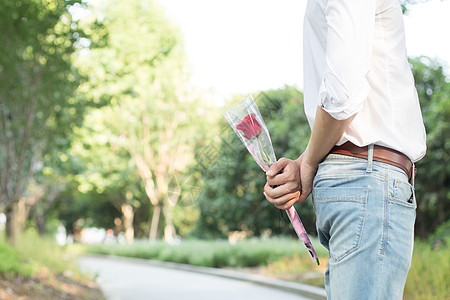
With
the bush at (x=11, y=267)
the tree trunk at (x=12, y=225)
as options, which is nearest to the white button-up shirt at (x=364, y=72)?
the bush at (x=11, y=267)

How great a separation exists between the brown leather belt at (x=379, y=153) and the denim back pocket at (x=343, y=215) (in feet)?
0.34

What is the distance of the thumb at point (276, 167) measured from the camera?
5.11 feet

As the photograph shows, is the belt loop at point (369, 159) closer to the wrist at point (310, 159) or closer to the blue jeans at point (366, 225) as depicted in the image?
the blue jeans at point (366, 225)

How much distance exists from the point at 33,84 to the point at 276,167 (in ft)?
25.0

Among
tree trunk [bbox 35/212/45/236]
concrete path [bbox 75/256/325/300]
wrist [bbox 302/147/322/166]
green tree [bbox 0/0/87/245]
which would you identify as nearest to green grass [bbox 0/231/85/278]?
concrete path [bbox 75/256/325/300]

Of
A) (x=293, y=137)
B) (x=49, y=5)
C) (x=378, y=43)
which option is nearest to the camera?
(x=378, y=43)

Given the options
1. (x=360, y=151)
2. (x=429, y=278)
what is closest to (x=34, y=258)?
(x=429, y=278)

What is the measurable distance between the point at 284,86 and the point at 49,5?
41.1ft

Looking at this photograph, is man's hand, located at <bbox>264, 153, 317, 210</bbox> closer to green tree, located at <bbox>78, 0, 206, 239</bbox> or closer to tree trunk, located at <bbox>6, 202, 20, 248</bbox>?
tree trunk, located at <bbox>6, 202, 20, 248</bbox>

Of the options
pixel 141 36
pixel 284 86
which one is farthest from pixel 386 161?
pixel 141 36

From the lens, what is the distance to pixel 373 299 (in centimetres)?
136

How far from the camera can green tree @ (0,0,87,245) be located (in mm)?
7438

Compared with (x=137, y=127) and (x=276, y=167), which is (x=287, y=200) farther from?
(x=137, y=127)

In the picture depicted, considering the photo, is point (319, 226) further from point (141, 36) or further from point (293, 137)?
point (141, 36)
